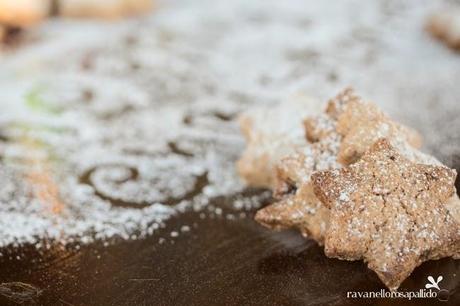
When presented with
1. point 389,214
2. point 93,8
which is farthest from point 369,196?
point 93,8

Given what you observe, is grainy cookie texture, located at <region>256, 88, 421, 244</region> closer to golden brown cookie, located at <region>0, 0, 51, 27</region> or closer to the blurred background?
the blurred background

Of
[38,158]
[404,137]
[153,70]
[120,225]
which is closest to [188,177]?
[120,225]

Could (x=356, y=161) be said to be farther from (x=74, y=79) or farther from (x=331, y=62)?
(x=74, y=79)

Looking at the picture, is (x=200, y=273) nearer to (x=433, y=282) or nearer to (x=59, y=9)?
(x=433, y=282)

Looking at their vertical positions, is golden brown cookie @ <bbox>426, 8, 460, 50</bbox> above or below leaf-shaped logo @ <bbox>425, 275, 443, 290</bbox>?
above

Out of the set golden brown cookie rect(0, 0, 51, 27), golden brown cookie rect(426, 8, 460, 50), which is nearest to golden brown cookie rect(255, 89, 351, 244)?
golden brown cookie rect(426, 8, 460, 50)

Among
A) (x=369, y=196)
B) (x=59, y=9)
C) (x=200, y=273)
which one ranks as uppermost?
(x=369, y=196)
